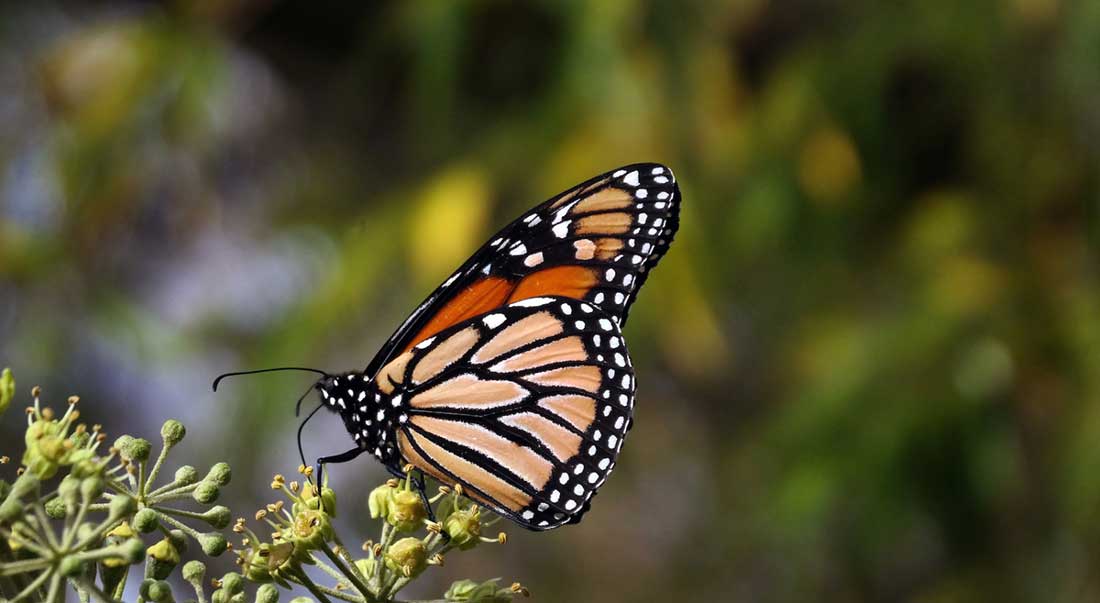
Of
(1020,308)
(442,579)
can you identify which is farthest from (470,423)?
(442,579)

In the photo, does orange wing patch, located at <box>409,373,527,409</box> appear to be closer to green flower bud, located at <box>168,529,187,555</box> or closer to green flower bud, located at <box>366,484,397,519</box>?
green flower bud, located at <box>366,484,397,519</box>

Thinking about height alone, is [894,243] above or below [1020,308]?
above

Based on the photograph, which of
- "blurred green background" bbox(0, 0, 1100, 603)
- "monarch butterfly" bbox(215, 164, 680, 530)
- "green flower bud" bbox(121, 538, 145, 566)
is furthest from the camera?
"blurred green background" bbox(0, 0, 1100, 603)

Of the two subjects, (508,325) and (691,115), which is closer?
(508,325)

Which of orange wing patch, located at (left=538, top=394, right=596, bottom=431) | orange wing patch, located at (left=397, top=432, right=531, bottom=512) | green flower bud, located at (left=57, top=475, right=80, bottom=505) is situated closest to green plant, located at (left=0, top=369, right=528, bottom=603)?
green flower bud, located at (left=57, top=475, right=80, bottom=505)

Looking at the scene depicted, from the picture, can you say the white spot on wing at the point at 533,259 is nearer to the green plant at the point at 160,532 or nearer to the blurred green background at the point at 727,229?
the green plant at the point at 160,532

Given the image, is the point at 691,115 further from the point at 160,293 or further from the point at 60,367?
the point at 160,293
